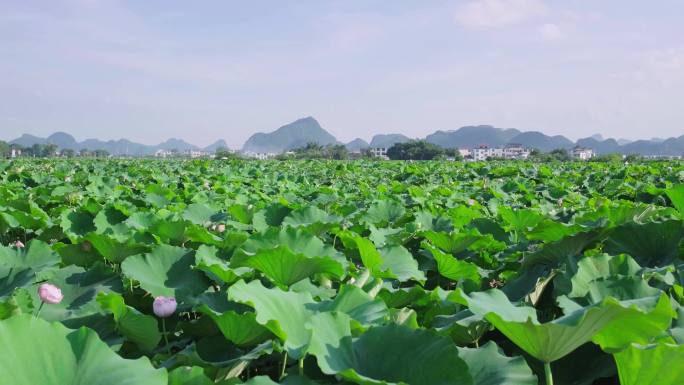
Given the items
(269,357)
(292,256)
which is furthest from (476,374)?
(292,256)

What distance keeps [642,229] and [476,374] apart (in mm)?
1102

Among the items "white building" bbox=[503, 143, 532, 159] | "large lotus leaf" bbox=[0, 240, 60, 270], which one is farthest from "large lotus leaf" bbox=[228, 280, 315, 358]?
"white building" bbox=[503, 143, 532, 159]

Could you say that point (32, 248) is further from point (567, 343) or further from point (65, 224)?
point (567, 343)

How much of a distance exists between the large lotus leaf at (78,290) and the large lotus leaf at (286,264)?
32cm

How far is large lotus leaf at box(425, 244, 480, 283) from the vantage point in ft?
5.18

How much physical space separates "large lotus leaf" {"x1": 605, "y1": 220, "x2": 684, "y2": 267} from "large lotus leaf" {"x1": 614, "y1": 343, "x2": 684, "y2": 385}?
1008mm

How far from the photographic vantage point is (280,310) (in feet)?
3.18

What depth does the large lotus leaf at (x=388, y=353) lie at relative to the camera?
79cm

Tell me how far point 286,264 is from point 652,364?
794mm

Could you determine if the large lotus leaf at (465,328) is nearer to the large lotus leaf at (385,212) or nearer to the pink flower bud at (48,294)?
the pink flower bud at (48,294)

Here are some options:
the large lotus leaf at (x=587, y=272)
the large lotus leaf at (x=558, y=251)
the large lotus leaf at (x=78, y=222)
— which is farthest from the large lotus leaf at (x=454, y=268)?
the large lotus leaf at (x=78, y=222)

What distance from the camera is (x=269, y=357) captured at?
103 cm

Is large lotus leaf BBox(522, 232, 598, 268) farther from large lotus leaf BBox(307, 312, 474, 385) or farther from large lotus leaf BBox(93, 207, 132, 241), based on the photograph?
large lotus leaf BBox(93, 207, 132, 241)

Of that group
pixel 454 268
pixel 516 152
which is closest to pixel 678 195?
pixel 454 268
